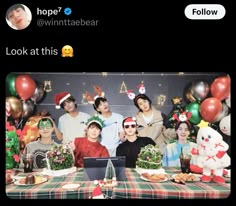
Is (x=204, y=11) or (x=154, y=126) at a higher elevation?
(x=204, y=11)

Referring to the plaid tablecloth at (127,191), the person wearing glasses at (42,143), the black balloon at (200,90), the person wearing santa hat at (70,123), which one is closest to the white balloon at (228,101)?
the black balloon at (200,90)

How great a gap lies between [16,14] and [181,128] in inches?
65.1

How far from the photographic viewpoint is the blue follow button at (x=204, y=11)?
7.58ft

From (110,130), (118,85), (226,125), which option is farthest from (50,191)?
(226,125)

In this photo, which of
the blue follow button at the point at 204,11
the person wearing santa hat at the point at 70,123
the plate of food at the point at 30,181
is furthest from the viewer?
the person wearing santa hat at the point at 70,123

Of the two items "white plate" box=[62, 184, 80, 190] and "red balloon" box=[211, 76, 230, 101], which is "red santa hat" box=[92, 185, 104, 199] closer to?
→ "white plate" box=[62, 184, 80, 190]

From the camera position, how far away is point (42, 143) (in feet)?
9.45

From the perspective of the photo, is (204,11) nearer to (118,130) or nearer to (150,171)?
(118,130)

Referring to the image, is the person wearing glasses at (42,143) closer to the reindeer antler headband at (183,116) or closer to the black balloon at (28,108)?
the black balloon at (28,108)

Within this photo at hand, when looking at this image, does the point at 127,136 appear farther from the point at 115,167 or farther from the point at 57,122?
the point at 57,122

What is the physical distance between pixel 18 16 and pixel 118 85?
1.00m

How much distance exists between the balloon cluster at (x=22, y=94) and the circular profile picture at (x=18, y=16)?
1.55ft

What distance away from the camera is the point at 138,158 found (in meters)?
2.87

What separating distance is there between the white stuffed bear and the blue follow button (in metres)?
0.93
